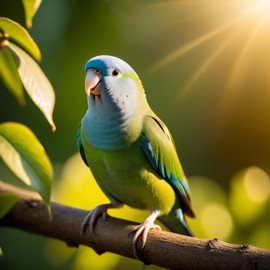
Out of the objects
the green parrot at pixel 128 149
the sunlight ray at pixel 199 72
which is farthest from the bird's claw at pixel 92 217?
the sunlight ray at pixel 199 72

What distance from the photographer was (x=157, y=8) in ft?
7.07

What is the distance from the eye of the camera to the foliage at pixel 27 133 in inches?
28.9

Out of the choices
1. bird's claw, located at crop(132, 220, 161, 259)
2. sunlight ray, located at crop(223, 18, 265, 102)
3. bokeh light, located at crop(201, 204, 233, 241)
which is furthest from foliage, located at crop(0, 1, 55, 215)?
sunlight ray, located at crop(223, 18, 265, 102)

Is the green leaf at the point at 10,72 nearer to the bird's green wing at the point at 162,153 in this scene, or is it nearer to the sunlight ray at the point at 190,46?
the bird's green wing at the point at 162,153

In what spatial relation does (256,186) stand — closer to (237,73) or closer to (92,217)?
(92,217)

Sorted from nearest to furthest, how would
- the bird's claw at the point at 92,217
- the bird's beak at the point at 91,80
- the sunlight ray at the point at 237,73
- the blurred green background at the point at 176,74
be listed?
the bird's beak at the point at 91,80 < the bird's claw at the point at 92,217 < the blurred green background at the point at 176,74 < the sunlight ray at the point at 237,73

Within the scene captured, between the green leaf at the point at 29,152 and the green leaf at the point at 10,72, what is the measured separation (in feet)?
0.27

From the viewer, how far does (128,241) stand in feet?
3.32

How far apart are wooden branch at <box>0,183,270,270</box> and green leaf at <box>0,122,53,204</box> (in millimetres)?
272

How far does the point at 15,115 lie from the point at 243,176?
1.04m

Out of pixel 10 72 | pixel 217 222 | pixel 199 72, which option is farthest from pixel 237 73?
pixel 10 72

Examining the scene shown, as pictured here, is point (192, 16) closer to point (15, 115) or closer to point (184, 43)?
point (184, 43)

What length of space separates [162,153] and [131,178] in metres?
0.09

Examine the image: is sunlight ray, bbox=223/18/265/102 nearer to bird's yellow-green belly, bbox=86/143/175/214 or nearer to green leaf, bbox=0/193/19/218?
bird's yellow-green belly, bbox=86/143/175/214
